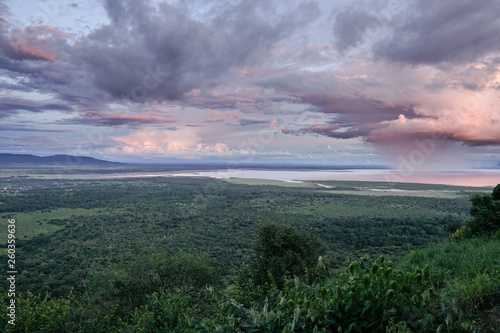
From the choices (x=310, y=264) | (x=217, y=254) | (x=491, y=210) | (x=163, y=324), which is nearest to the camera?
(x=163, y=324)

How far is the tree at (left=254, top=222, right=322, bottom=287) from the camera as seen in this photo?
1745 cm

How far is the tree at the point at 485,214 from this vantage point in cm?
1274

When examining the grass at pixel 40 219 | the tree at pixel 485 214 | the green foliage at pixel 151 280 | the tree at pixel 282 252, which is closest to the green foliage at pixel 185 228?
the grass at pixel 40 219

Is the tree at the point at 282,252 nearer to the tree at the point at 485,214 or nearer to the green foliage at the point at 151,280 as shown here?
the green foliage at the point at 151,280

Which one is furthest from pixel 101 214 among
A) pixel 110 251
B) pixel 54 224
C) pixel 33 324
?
pixel 33 324

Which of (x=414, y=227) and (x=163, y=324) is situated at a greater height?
(x=163, y=324)

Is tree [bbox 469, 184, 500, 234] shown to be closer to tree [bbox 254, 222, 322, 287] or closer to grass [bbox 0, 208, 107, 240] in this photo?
tree [bbox 254, 222, 322, 287]

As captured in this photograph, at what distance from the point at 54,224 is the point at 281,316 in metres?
60.1

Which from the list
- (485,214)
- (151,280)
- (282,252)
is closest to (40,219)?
(151,280)

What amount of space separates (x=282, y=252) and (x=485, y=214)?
11.4 meters

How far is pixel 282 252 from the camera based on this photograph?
18.5m

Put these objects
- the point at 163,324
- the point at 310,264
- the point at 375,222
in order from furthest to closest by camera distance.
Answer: the point at 375,222 → the point at 310,264 → the point at 163,324

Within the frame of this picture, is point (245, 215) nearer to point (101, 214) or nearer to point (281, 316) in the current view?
point (101, 214)

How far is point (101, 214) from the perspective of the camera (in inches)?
2323
